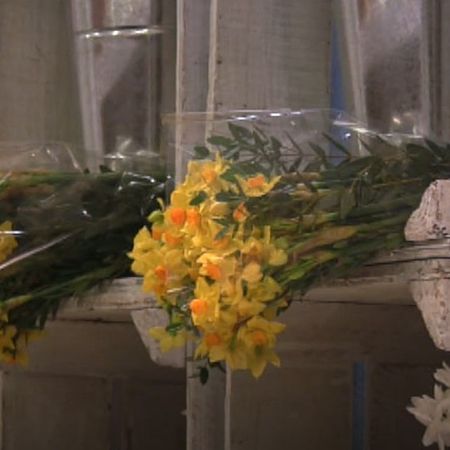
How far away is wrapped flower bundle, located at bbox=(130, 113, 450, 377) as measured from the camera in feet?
3.26

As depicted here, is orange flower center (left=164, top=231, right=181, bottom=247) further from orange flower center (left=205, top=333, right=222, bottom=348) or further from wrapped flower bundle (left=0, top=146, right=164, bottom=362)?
wrapped flower bundle (left=0, top=146, right=164, bottom=362)

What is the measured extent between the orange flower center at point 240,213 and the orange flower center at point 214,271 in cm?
4

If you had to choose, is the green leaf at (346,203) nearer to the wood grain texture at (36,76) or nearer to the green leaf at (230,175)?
the green leaf at (230,175)

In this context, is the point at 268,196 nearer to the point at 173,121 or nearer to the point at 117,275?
the point at 173,121

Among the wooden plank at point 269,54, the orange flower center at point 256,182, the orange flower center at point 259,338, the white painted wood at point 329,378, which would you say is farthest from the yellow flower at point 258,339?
the wooden plank at point 269,54

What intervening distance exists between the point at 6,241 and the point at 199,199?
377 millimetres

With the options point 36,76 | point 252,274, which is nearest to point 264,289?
point 252,274

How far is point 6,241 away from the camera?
1.36 meters

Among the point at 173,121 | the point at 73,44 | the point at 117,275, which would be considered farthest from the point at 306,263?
the point at 73,44

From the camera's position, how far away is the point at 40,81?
6.45ft

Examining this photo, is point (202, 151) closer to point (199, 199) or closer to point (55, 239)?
point (199, 199)

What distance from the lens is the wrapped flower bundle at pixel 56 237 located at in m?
1.37

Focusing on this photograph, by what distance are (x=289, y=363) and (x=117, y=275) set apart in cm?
19

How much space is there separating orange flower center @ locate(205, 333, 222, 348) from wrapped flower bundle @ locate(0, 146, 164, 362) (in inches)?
13.7
